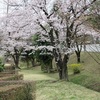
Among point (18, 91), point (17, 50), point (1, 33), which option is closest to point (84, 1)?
point (18, 91)

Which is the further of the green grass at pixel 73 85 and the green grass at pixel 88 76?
the green grass at pixel 88 76

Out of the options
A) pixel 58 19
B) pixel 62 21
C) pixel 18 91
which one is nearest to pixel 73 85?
pixel 62 21

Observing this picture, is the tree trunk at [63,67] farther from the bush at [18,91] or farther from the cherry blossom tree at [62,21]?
the bush at [18,91]

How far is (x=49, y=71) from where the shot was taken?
68.8 feet

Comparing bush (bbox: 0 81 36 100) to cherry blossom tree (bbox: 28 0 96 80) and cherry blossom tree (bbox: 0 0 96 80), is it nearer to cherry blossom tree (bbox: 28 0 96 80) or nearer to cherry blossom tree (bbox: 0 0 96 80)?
cherry blossom tree (bbox: 28 0 96 80)

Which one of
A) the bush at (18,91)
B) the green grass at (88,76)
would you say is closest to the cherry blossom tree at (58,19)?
the green grass at (88,76)

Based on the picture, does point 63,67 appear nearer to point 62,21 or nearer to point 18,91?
point 62,21

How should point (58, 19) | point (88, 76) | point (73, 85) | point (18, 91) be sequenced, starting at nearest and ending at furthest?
point (18, 91) → point (73, 85) → point (58, 19) → point (88, 76)

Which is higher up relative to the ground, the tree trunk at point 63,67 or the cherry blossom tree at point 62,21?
the cherry blossom tree at point 62,21

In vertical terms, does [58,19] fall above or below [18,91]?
above

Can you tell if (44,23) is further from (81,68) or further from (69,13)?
(81,68)

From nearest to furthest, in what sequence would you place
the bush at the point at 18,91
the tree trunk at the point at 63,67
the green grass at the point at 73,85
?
1. the bush at the point at 18,91
2. the green grass at the point at 73,85
3. the tree trunk at the point at 63,67

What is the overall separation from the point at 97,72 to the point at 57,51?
12.1 feet

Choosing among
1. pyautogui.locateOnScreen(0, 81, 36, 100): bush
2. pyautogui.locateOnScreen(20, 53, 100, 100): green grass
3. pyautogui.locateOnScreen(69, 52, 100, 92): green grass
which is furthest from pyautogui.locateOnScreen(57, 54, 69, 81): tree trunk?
pyautogui.locateOnScreen(0, 81, 36, 100): bush
